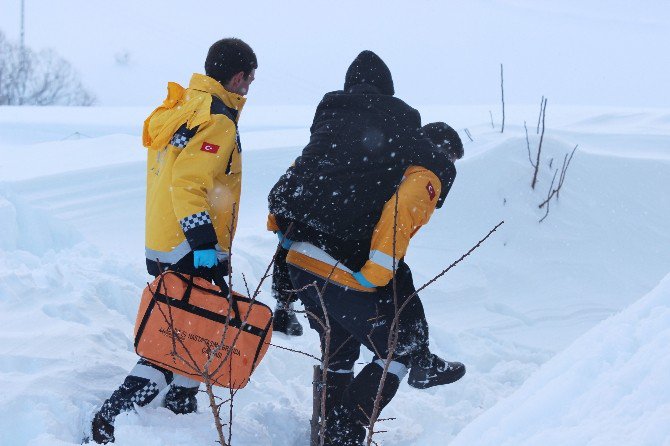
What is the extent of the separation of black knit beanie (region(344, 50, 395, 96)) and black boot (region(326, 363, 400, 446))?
111 centimetres

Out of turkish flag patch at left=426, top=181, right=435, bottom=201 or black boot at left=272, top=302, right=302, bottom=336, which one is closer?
turkish flag patch at left=426, top=181, right=435, bottom=201

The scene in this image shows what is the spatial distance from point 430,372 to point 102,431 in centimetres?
129

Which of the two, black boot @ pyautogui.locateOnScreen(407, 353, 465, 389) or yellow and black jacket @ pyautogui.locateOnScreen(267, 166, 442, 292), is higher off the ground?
yellow and black jacket @ pyautogui.locateOnScreen(267, 166, 442, 292)

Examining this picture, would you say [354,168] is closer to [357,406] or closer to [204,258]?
[204,258]

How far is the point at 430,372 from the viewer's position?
3158mm

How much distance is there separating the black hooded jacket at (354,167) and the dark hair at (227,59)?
0.36 metres

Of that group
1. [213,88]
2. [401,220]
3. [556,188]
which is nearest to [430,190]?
[401,220]

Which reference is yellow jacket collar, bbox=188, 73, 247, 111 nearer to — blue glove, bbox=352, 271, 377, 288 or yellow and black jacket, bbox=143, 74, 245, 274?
yellow and black jacket, bbox=143, 74, 245, 274

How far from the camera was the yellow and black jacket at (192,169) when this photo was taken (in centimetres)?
286

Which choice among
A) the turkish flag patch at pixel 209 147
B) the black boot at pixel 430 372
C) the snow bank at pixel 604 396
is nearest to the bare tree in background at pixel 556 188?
the black boot at pixel 430 372

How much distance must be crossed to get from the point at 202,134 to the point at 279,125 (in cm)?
960

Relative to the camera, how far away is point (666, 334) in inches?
Answer: 74.5

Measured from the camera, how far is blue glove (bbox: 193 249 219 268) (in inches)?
113

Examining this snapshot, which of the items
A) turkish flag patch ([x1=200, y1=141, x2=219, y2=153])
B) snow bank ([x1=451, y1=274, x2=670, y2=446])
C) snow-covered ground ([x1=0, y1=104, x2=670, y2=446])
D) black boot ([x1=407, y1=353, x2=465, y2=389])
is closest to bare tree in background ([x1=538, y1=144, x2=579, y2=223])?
snow-covered ground ([x1=0, y1=104, x2=670, y2=446])
